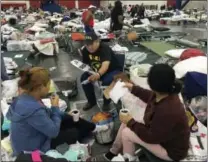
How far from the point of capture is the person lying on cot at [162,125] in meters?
1.85

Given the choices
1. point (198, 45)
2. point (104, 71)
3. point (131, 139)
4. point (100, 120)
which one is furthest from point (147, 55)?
point (131, 139)

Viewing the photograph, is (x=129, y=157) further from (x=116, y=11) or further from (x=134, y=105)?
(x=116, y=11)

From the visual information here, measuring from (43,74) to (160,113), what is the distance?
2.84 feet

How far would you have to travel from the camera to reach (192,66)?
10.6 ft

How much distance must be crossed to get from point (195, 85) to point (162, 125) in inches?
50.4

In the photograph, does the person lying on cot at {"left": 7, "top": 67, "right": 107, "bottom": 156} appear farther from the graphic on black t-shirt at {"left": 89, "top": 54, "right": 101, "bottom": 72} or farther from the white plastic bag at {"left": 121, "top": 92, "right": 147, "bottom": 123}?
the graphic on black t-shirt at {"left": 89, "top": 54, "right": 101, "bottom": 72}

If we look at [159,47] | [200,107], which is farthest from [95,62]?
[159,47]

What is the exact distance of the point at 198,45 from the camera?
604 cm

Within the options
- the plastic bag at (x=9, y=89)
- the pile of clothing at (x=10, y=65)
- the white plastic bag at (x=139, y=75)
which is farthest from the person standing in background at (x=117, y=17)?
the white plastic bag at (x=139, y=75)

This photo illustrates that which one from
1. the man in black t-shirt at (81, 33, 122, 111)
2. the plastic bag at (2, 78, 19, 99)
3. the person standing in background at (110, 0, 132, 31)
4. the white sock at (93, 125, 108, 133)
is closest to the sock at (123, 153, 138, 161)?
the white sock at (93, 125, 108, 133)

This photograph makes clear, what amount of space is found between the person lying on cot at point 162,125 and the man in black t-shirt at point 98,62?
3.93ft

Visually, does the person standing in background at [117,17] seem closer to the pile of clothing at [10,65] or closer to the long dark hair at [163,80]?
the pile of clothing at [10,65]

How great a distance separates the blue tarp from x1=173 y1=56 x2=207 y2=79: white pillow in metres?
0.12

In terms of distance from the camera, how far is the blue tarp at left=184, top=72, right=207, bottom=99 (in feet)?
9.75
